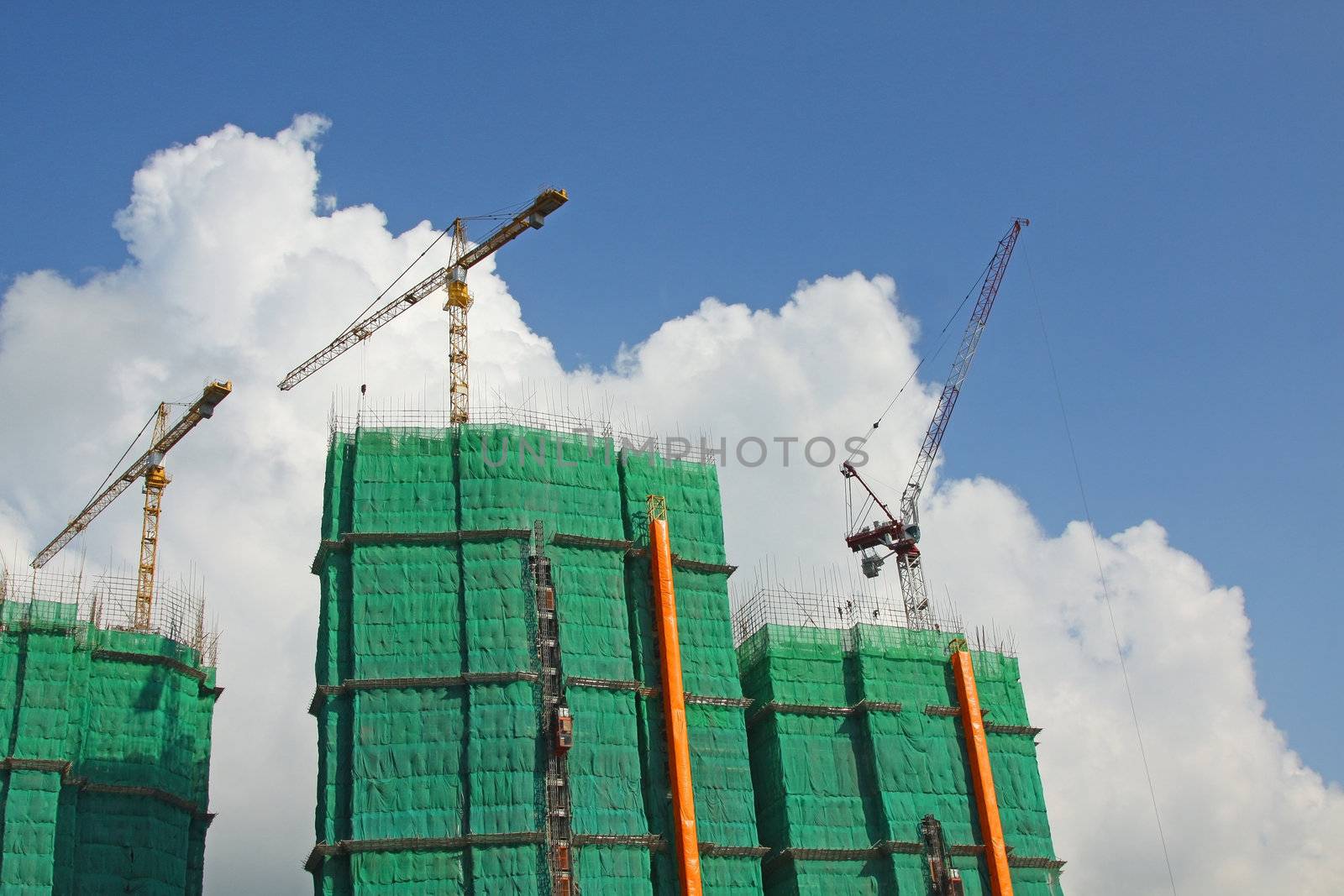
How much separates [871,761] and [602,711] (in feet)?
62.1

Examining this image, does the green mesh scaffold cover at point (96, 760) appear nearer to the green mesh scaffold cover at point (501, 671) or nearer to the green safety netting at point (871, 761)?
the green mesh scaffold cover at point (501, 671)

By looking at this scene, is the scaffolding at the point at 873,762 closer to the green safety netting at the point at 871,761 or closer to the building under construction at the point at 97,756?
the green safety netting at the point at 871,761

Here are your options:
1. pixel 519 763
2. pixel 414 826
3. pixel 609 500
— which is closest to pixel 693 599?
pixel 609 500

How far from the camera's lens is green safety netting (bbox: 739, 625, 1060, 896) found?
86.2 m

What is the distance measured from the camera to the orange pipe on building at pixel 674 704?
79.1m

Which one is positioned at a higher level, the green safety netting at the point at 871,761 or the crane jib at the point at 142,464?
the crane jib at the point at 142,464

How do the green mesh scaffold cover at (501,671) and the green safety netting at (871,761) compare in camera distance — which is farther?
the green safety netting at (871,761)

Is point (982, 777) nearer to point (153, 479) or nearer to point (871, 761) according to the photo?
point (871, 761)

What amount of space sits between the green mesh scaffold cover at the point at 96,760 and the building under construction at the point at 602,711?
15153 millimetres

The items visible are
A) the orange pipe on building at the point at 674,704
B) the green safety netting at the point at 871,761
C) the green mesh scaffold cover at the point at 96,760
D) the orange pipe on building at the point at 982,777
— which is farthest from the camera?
the orange pipe on building at the point at 982,777

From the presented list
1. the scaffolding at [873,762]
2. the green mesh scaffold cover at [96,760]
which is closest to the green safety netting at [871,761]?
the scaffolding at [873,762]

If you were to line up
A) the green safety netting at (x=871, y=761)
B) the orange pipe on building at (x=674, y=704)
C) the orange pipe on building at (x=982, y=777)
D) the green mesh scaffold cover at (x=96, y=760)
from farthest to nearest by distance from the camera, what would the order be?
the orange pipe on building at (x=982, y=777)
the green safety netting at (x=871, y=761)
the green mesh scaffold cover at (x=96, y=760)
the orange pipe on building at (x=674, y=704)

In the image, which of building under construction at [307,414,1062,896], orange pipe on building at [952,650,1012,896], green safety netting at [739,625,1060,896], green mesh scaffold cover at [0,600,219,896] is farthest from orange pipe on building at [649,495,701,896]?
green mesh scaffold cover at [0,600,219,896]

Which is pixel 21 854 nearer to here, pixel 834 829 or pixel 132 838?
pixel 132 838
